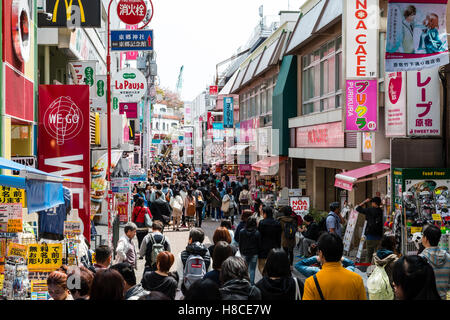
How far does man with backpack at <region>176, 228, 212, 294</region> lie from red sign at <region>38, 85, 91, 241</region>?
5.04m

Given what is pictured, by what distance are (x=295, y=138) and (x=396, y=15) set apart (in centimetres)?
1413

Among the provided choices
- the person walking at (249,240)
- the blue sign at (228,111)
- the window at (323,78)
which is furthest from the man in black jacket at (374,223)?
the blue sign at (228,111)

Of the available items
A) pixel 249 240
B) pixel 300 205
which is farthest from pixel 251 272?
pixel 300 205

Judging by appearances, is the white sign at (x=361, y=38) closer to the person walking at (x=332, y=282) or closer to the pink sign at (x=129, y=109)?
the person walking at (x=332, y=282)

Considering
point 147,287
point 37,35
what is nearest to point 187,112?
point 37,35

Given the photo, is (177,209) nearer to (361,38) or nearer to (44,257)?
(361,38)

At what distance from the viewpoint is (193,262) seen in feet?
23.1

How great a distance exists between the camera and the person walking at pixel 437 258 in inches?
261

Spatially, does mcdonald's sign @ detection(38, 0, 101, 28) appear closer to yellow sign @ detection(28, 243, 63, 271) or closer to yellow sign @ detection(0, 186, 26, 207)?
yellow sign @ detection(0, 186, 26, 207)

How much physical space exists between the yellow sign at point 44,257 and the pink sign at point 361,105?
8791 millimetres

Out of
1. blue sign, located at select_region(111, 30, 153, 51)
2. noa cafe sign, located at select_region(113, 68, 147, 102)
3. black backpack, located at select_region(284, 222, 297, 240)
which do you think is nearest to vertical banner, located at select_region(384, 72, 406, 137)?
black backpack, located at select_region(284, 222, 297, 240)

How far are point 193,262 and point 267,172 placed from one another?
19215 millimetres

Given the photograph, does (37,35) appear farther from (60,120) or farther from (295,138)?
(295,138)

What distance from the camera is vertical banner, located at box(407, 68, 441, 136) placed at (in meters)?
11.9
